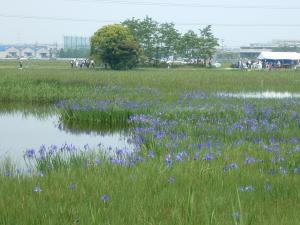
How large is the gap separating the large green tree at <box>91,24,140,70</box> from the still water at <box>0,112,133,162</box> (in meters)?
29.3

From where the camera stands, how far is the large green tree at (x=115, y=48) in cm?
4472

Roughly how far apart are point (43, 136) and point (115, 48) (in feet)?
106

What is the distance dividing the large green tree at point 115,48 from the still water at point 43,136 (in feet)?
96.2

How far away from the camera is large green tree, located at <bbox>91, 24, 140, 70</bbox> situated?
4472cm

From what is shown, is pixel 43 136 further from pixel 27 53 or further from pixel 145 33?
pixel 27 53

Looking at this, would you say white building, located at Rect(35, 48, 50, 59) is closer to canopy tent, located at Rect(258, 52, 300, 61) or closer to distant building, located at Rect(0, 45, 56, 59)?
distant building, located at Rect(0, 45, 56, 59)

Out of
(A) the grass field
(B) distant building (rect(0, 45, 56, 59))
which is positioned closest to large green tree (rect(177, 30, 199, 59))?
(A) the grass field

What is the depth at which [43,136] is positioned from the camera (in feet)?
41.2

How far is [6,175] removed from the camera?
5.84m

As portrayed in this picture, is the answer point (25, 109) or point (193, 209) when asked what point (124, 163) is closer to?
point (193, 209)

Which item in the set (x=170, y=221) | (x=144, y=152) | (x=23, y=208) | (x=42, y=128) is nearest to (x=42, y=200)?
(x=23, y=208)

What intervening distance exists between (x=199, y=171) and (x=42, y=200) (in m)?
2.12

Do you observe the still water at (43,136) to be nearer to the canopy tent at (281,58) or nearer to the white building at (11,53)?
the canopy tent at (281,58)

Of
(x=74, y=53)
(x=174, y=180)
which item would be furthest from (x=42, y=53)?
(x=174, y=180)
